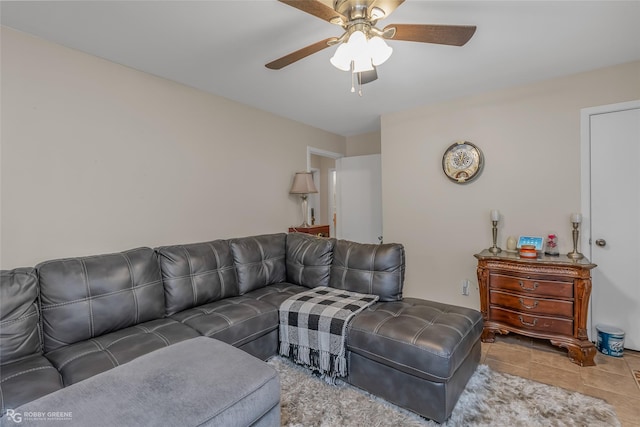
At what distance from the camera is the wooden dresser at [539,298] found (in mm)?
2260

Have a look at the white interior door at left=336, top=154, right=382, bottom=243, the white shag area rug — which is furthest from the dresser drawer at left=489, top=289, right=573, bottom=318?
the white interior door at left=336, top=154, right=382, bottom=243

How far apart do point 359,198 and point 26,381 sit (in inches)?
145

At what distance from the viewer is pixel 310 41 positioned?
199cm

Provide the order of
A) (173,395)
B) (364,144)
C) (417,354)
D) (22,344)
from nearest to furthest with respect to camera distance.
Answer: (173,395), (22,344), (417,354), (364,144)

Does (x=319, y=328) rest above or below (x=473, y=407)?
above

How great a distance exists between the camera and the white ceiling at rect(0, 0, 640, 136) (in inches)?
65.4

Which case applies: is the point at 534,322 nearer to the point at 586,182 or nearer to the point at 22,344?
the point at 586,182

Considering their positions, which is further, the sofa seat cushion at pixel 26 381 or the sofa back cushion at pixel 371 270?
the sofa back cushion at pixel 371 270

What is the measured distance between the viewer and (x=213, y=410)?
1.05 meters

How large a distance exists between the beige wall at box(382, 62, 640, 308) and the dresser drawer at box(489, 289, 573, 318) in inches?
18.6

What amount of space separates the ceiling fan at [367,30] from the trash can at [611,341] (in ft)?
8.61

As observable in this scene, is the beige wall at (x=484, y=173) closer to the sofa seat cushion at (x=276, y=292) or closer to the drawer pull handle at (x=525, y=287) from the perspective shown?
the drawer pull handle at (x=525, y=287)

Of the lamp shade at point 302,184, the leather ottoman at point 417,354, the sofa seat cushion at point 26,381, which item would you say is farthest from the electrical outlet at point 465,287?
the sofa seat cushion at point 26,381

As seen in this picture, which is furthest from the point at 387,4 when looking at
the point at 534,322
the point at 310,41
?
the point at 534,322
